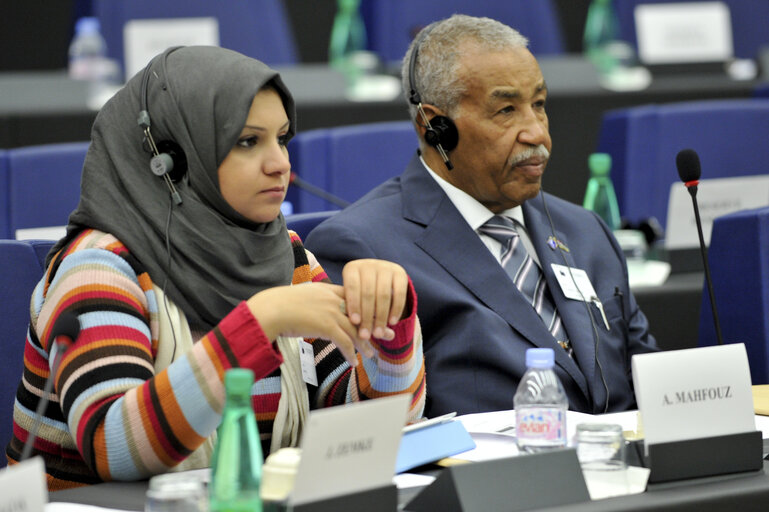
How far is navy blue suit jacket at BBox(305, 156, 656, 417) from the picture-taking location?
7.11 ft

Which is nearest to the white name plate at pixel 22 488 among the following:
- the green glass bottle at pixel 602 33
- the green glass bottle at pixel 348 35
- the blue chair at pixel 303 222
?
the blue chair at pixel 303 222

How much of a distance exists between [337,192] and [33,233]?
3.30ft

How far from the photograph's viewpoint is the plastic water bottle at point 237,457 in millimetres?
1202

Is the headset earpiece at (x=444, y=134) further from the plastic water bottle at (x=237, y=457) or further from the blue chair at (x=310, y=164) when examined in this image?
the plastic water bottle at (x=237, y=457)

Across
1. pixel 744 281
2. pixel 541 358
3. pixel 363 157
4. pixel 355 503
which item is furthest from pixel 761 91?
pixel 355 503

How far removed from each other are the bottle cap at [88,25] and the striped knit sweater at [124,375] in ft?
8.34

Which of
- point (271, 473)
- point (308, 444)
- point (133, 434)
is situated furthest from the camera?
point (133, 434)

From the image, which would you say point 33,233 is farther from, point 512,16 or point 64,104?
point 512,16

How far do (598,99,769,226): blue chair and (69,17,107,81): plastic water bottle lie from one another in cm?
182

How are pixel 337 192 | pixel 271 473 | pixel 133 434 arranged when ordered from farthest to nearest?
1. pixel 337 192
2. pixel 133 434
3. pixel 271 473

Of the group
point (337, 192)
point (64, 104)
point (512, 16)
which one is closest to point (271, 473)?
point (337, 192)

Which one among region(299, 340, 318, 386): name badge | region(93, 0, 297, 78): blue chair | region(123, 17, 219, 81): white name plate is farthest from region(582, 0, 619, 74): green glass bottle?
region(299, 340, 318, 386): name badge

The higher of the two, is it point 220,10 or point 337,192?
point 220,10

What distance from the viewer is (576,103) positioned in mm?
4191
